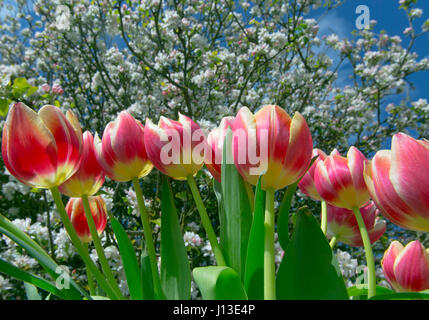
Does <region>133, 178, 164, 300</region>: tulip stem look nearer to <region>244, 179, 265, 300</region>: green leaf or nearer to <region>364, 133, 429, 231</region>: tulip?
<region>244, 179, 265, 300</region>: green leaf

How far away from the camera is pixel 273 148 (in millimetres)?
298

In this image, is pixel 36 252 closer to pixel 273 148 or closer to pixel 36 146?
pixel 36 146

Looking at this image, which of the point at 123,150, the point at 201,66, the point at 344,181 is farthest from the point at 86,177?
the point at 201,66

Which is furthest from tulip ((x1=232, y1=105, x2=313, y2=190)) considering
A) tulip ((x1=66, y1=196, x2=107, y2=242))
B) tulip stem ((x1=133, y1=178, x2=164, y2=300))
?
tulip ((x1=66, y1=196, x2=107, y2=242))

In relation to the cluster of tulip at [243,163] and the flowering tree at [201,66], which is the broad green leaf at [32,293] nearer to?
the cluster of tulip at [243,163]

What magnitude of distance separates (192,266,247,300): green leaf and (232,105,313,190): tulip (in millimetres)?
90

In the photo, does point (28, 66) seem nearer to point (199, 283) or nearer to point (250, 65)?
point (250, 65)

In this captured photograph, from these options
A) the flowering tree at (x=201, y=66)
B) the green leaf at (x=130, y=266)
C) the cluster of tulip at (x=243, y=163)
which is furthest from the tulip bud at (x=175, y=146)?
the flowering tree at (x=201, y=66)

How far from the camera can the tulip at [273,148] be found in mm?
297

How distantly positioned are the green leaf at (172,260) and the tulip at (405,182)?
19 centimetres

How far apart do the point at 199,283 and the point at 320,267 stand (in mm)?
102

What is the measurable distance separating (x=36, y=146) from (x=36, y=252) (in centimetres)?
9

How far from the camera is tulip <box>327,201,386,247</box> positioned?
15.9 inches
